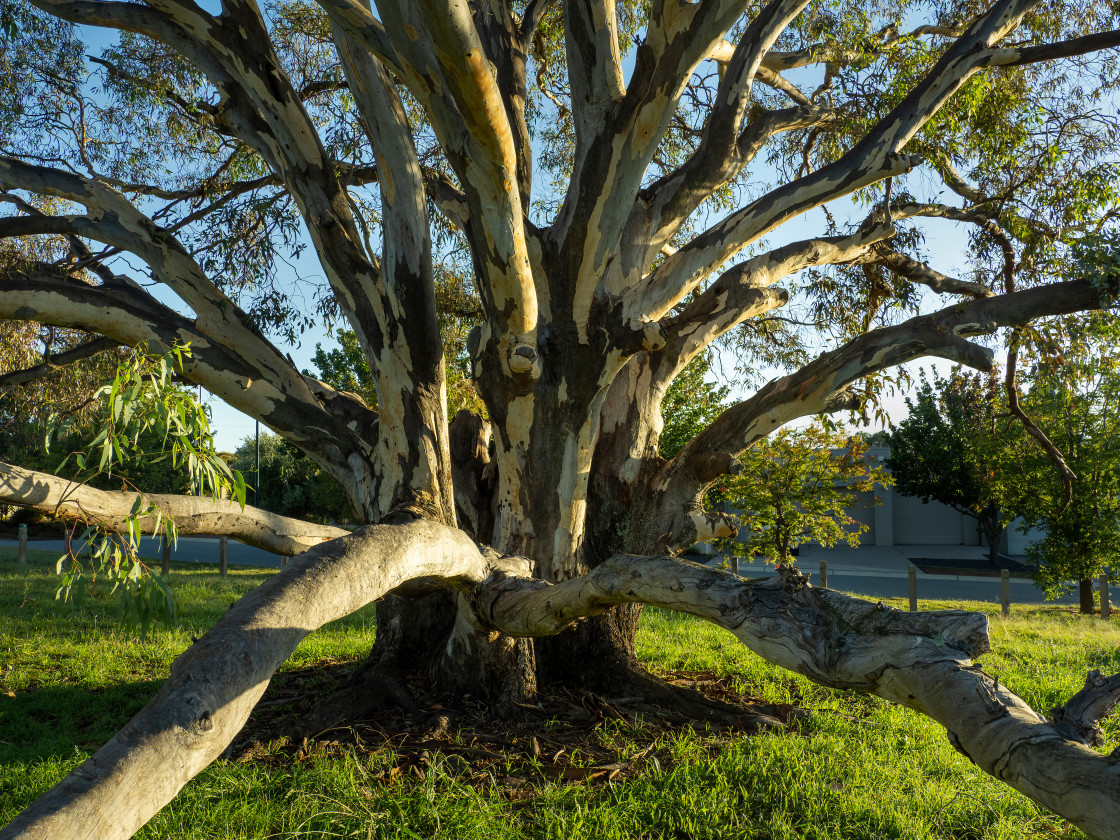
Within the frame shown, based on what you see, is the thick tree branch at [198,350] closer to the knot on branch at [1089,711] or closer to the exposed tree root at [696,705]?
the exposed tree root at [696,705]

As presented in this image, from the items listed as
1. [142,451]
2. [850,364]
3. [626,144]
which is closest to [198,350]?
[142,451]

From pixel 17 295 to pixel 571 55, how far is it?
156 inches

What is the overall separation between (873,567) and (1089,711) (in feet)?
72.5

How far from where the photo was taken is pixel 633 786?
3.96 m

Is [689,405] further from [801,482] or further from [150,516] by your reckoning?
[150,516]

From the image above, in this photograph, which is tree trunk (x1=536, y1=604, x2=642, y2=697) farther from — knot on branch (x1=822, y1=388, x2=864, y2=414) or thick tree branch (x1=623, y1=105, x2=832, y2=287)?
thick tree branch (x1=623, y1=105, x2=832, y2=287)

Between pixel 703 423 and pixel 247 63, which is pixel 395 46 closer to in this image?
pixel 247 63

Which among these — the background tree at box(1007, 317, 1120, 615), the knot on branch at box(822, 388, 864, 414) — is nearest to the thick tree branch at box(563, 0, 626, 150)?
the knot on branch at box(822, 388, 864, 414)

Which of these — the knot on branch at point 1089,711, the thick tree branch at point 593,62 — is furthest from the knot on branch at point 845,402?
the knot on branch at point 1089,711

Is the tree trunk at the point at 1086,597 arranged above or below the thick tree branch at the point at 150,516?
below

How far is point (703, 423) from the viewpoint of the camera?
18.1 metres

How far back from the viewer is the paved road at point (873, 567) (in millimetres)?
16438

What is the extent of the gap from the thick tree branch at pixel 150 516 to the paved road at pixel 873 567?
7.48m

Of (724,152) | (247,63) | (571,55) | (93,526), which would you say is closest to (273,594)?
(93,526)
